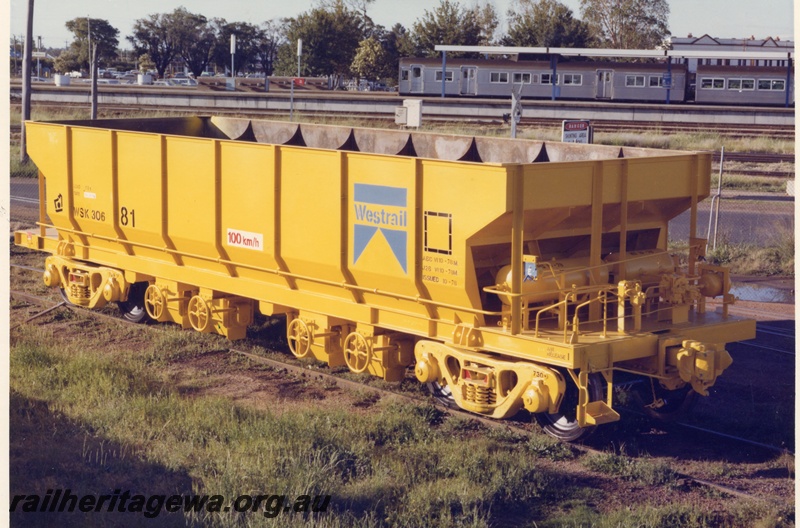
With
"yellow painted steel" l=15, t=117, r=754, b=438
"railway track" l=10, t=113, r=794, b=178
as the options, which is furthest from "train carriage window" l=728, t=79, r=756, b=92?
"yellow painted steel" l=15, t=117, r=754, b=438

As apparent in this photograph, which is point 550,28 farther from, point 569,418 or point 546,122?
point 569,418

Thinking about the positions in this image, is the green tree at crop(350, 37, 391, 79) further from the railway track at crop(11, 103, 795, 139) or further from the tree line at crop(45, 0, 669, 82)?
the railway track at crop(11, 103, 795, 139)

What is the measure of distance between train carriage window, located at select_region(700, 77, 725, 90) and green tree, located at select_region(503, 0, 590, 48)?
1930 cm

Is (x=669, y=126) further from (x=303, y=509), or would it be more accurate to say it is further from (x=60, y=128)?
(x=303, y=509)

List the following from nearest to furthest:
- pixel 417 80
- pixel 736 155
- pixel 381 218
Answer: pixel 381 218 → pixel 736 155 → pixel 417 80

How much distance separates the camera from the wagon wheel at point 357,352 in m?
10.9

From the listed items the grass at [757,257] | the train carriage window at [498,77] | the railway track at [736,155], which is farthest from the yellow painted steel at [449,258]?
the train carriage window at [498,77]

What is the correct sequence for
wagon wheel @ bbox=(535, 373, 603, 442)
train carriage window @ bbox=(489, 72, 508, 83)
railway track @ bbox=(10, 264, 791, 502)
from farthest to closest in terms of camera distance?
train carriage window @ bbox=(489, 72, 508, 83), wagon wheel @ bbox=(535, 373, 603, 442), railway track @ bbox=(10, 264, 791, 502)

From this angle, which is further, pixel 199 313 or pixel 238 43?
pixel 238 43

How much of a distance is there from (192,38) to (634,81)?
45056mm

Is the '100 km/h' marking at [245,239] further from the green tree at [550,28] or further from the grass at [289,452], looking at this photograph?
the green tree at [550,28]

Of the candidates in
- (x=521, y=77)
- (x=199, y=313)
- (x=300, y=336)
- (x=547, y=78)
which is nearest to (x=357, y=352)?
(x=300, y=336)

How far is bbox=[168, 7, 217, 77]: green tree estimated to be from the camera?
82750 mm

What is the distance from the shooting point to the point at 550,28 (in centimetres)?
7038
